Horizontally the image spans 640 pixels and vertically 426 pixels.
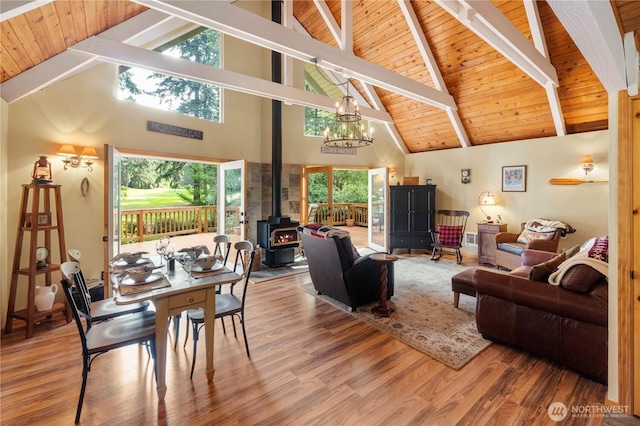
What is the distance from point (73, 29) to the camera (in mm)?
2699

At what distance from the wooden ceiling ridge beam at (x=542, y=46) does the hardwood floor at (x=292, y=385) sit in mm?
4195

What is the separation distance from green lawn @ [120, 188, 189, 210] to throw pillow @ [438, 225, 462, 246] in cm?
801

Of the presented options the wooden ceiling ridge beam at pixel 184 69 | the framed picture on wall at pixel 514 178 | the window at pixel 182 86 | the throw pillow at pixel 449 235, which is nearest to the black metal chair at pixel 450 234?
the throw pillow at pixel 449 235

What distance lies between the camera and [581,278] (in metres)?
2.14

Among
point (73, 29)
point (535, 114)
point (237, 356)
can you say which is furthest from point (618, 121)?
point (73, 29)

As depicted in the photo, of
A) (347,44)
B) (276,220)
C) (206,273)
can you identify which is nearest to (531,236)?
(347,44)

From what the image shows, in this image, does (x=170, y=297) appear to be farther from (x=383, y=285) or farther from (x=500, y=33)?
(x=500, y=33)

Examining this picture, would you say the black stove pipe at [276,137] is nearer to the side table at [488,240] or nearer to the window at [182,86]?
the window at [182,86]

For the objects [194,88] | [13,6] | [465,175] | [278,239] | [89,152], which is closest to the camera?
[13,6]

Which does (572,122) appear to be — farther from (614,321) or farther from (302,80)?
(302,80)

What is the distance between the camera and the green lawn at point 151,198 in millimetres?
8531

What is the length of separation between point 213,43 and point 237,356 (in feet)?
17.3

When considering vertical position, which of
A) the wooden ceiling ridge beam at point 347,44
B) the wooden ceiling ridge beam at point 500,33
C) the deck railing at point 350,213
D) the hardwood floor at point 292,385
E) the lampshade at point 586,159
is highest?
the wooden ceiling ridge beam at point 347,44

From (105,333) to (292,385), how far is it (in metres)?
1.37
